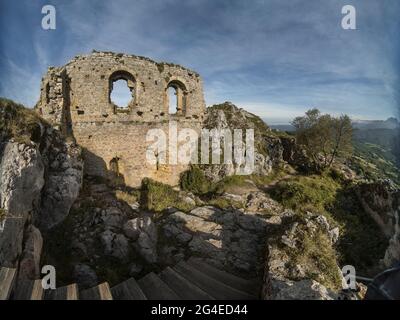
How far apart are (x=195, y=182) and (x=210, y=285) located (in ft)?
33.9

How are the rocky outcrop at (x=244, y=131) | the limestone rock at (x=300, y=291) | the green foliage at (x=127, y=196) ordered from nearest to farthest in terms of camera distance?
the limestone rock at (x=300, y=291) → the green foliage at (x=127, y=196) → the rocky outcrop at (x=244, y=131)

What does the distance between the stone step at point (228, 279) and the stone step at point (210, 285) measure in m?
0.40

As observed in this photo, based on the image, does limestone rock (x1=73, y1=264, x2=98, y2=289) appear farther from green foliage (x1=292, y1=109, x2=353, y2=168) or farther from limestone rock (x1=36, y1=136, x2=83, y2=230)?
green foliage (x1=292, y1=109, x2=353, y2=168)

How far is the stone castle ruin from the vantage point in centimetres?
1482

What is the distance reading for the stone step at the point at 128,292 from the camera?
19.0ft

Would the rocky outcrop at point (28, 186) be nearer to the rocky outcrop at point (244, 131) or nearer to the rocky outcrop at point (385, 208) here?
the rocky outcrop at point (244, 131)

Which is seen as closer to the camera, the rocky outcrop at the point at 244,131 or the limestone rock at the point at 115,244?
the limestone rock at the point at 115,244

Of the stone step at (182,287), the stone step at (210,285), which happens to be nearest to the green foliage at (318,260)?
the stone step at (210,285)

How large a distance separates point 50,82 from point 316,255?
14294mm

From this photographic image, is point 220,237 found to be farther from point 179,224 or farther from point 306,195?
point 306,195

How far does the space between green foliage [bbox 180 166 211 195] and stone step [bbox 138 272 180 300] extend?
32.7 feet

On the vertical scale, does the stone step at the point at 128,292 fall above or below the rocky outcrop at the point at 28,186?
below

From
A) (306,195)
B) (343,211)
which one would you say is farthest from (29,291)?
(343,211)

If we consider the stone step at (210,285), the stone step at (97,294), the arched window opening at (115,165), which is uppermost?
the arched window opening at (115,165)
